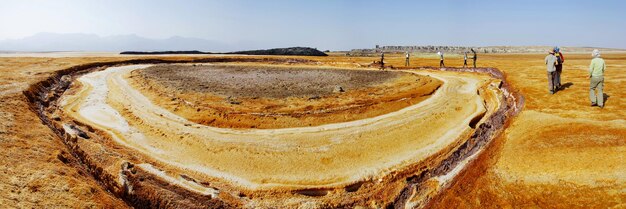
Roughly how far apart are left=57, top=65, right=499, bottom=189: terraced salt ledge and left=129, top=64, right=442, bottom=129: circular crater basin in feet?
2.37

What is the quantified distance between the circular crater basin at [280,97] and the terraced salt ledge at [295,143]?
72cm

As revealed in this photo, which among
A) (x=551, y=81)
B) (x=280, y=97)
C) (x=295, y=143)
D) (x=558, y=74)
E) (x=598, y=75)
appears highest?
(x=598, y=75)

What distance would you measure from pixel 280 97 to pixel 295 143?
6361 mm

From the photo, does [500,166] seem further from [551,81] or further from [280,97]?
[280,97]

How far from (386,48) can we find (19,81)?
107747 mm

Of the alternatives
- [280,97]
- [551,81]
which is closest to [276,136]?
[280,97]

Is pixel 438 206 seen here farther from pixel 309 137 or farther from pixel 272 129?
pixel 272 129

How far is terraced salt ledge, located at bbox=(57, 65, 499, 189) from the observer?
35.8ft

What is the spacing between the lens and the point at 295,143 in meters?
13.1

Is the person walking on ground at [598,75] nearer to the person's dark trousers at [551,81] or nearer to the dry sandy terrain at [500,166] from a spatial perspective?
the dry sandy terrain at [500,166]

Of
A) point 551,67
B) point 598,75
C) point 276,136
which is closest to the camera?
point 598,75

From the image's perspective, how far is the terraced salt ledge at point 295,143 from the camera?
10.9 m

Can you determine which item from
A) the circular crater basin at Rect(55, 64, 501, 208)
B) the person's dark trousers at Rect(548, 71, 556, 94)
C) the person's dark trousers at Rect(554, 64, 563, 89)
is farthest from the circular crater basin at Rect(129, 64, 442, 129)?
the person's dark trousers at Rect(554, 64, 563, 89)

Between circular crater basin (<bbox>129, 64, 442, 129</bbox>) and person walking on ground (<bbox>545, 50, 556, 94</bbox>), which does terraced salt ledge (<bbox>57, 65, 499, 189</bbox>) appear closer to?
circular crater basin (<bbox>129, 64, 442, 129</bbox>)
